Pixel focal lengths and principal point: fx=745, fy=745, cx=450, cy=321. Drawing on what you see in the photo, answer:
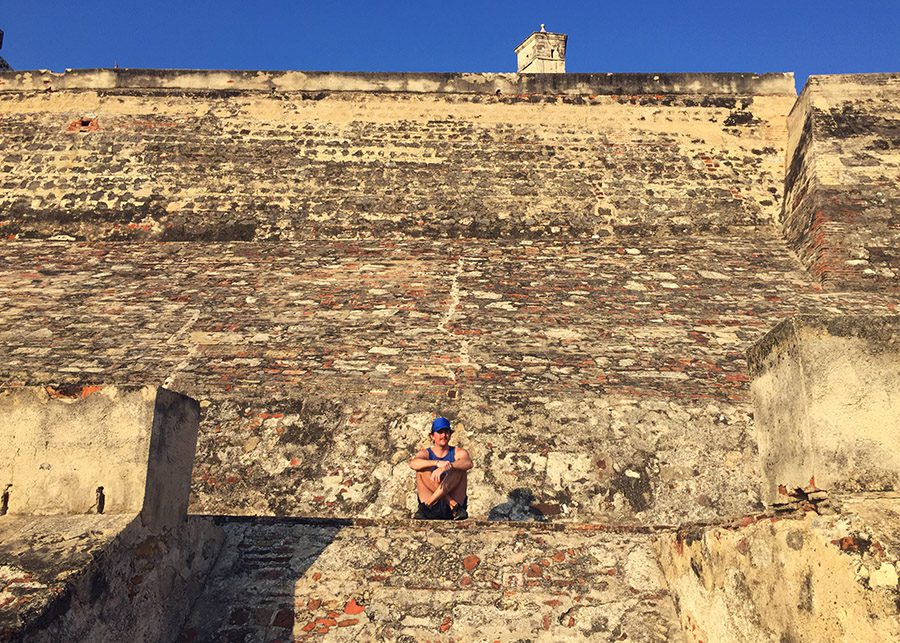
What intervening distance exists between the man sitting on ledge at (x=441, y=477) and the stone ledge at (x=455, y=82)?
820 cm

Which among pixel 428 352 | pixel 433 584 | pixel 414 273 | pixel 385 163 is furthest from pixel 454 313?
pixel 433 584

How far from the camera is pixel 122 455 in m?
3.38

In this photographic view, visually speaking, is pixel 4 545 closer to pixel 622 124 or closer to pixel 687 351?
pixel 687 351

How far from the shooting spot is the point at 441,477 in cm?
451

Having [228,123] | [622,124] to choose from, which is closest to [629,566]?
[622,124]

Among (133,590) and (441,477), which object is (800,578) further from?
(133,590)

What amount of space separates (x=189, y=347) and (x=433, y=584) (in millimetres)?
4280

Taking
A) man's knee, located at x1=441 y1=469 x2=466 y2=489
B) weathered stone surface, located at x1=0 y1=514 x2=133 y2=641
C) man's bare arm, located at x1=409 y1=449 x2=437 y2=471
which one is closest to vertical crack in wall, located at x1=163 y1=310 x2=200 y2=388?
man's bare arm, located at x1=409 y1=449 x2=437 y2=471

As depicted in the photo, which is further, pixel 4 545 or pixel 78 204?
pixel 78 204

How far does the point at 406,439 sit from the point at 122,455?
2.60m

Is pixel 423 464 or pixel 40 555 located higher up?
pixel 423 464

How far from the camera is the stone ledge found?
11.5 meters

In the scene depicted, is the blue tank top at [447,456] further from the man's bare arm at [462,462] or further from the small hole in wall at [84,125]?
the small hole in wall at [84,125]

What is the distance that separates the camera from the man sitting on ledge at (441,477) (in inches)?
177
